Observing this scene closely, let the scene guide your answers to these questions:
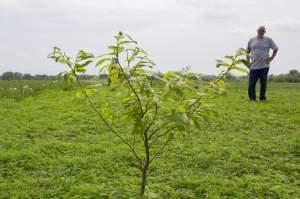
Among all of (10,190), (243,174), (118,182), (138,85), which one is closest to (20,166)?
(10,190)

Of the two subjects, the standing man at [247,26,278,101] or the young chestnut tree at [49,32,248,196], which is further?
the standing man at [247,26,278,101]

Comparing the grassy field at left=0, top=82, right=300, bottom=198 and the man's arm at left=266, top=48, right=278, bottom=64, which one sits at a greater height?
the man's arm at left=266, top=48, right=278, bottom=64

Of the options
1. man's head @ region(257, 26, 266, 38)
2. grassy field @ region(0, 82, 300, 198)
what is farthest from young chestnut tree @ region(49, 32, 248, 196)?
man's head @ region(257, 26, 266, 38)

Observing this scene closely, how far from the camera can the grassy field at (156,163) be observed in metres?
4.48

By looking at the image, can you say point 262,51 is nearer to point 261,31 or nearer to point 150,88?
point 261,31

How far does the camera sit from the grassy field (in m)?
4.48

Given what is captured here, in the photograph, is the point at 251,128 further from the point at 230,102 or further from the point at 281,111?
the point at 230,102

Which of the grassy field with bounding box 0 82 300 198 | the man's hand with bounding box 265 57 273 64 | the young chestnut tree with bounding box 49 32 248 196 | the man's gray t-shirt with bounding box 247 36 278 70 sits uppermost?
the man's gray t-shirt with bounding box 247 36 278 70

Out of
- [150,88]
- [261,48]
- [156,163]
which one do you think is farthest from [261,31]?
[150,88]

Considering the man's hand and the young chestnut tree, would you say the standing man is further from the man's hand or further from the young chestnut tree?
the young chestnut tree

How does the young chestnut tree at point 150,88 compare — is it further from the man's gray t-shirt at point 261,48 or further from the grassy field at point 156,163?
the man's gray t-shirt at point 261,48

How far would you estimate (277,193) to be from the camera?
4477 millimetres

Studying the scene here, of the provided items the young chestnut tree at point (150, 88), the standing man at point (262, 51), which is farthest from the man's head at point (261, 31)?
the young chestnut tree at point (150, 88)

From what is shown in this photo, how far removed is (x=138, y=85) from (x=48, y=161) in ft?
9.99
